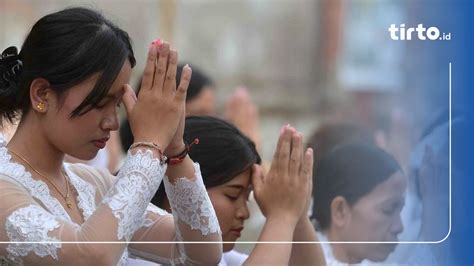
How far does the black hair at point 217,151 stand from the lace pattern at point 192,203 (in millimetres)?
337

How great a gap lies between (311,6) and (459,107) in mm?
4119

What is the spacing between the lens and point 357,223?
2.89 m

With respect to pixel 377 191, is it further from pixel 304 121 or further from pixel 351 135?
pixel 304 121

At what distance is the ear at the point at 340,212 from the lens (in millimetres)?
2931

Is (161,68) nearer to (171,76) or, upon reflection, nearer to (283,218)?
(171,76)

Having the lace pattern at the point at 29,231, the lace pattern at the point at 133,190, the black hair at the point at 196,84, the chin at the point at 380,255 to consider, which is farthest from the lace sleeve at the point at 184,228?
the black hair at the point at 196,84

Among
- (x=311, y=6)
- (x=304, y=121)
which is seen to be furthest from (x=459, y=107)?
(x=304, y=121)

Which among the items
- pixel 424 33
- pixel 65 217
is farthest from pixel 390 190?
pixel 65 217

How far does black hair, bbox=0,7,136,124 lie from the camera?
6.71ft

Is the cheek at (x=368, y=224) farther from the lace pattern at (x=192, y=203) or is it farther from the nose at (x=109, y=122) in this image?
the nose at (x=109, y=122)

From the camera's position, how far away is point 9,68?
2.15 metres

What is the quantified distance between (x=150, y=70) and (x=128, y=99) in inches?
2.6

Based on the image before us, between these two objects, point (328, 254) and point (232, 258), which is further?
point (328, 254)

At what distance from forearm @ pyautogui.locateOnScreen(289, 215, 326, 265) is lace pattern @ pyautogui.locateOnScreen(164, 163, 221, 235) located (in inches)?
12.8
